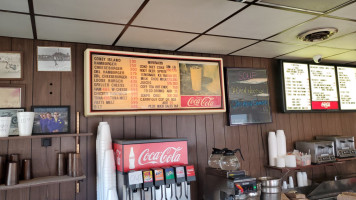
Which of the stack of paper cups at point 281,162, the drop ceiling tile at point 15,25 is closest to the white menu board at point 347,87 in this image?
A: the stack of paper cups at point 281,162

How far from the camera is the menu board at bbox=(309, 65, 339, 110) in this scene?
390 cm

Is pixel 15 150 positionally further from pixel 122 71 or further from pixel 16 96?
pixel 122 71

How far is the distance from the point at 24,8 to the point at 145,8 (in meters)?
0.83

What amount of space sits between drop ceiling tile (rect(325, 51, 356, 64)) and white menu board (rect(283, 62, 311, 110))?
39 cm

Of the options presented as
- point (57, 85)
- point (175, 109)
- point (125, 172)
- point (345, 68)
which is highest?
point (345, 68)

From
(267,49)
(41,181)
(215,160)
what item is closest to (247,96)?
(267,49)

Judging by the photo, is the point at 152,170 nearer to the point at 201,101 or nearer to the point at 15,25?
the point at 201,101

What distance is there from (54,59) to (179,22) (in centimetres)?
125

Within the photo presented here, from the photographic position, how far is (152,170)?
2.34m

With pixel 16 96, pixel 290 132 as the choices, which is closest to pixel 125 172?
pixel 16 96

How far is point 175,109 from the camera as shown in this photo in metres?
2.90

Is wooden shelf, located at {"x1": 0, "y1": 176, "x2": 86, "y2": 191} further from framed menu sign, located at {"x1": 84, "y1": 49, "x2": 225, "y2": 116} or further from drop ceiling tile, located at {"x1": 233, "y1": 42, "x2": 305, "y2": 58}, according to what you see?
drop ceiling tile, located at {"x1": 233, "y1": 42, "x2": 305, "y2": 58}

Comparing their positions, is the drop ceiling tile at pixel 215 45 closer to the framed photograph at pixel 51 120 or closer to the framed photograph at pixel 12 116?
the framed photograph at pixel 51 120

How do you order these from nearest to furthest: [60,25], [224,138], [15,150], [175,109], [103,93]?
1. [60,25]
2. [15,150]
3. [103,93]
4. [175,109]
5. [224,138]
